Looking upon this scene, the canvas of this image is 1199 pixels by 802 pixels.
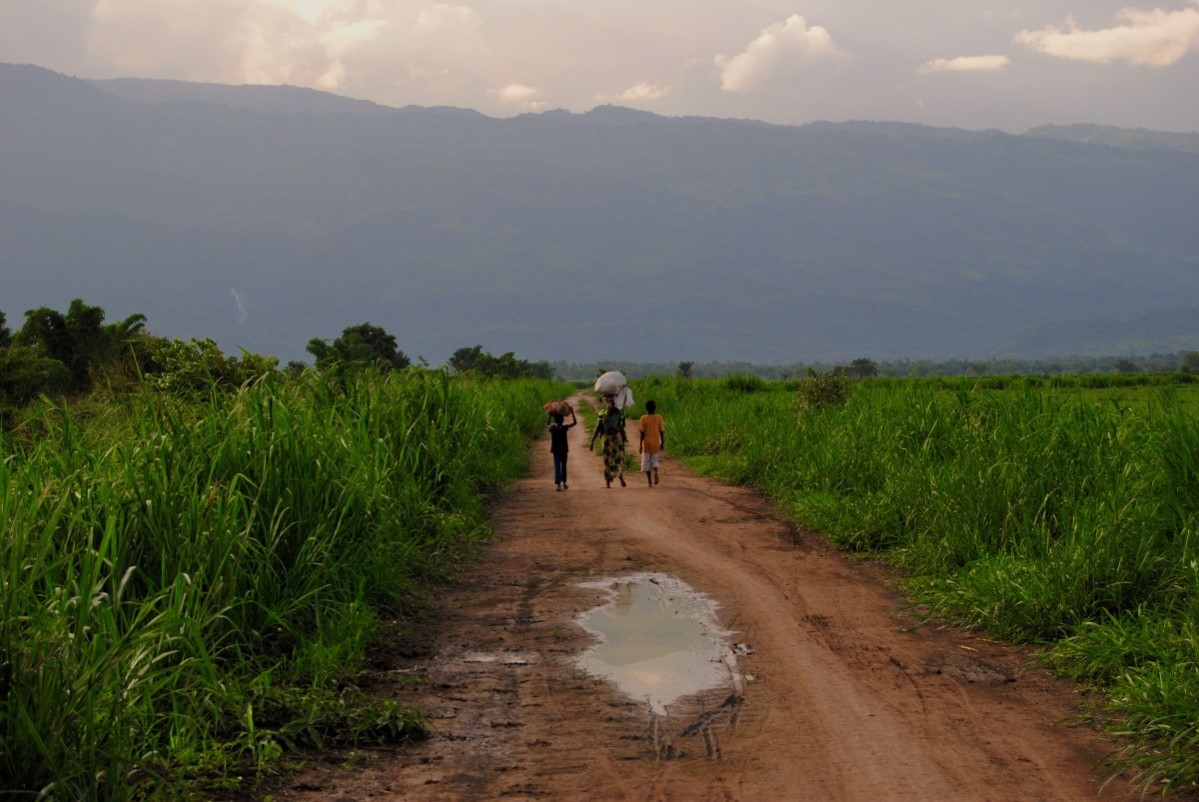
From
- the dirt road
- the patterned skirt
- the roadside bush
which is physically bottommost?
the dirt road

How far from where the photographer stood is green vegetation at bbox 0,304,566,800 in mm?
4391

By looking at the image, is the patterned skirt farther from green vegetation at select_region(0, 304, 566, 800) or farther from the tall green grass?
the tall green grass

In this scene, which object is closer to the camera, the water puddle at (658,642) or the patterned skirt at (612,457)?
the water puddle at (658,642)

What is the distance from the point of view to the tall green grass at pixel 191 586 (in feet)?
14.4

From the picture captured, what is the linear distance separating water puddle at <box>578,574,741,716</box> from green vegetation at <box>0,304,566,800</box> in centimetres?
142

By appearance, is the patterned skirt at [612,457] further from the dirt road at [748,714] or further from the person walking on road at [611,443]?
the dirt road at [748,714]

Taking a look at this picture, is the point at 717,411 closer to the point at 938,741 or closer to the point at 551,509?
the point at 551,509

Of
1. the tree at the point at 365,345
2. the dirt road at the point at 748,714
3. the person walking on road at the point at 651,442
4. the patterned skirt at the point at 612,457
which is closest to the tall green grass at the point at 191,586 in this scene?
the dirt road at the point at 748,714

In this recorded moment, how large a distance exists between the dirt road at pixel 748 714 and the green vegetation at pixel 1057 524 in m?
0.32

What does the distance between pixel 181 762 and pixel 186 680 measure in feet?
1.94

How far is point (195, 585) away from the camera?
6125 millimetres

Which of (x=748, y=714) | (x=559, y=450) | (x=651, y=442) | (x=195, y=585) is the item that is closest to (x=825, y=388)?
(x=651, y=442)

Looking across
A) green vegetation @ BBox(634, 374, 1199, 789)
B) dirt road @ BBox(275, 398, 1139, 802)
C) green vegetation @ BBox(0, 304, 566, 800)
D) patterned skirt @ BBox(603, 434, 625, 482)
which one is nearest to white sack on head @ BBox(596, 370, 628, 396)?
patterned skirt @ BBox(603, 434, 625, 482)

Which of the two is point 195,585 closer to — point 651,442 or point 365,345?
point 651,442
